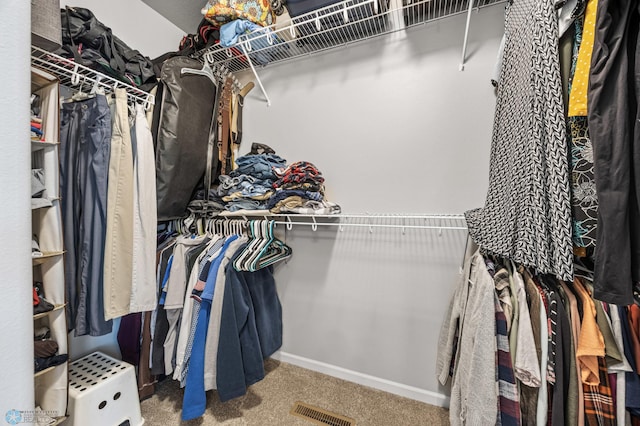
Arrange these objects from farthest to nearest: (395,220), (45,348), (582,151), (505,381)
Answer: (395,220) → (45,348) → (505,381) → (582,151)

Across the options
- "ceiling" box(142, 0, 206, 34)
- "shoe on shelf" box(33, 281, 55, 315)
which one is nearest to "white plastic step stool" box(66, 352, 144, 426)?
"shoe on shelf" box(33, 281, 55, 315)

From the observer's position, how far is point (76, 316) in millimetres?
1164

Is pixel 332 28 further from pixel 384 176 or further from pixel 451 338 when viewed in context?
pixel 451 338

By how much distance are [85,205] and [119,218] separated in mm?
151

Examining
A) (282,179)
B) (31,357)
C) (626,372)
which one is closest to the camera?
(31,357)

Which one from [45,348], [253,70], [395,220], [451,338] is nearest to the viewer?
[45,348]

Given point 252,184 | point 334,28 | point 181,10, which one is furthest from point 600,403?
point 181,10

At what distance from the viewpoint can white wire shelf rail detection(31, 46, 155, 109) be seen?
1079mm

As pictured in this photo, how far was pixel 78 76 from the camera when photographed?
1215mm

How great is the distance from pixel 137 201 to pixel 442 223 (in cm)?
168

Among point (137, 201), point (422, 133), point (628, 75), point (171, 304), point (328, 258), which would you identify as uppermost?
point (422, 133)

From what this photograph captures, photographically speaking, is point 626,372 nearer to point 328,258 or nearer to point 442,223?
point 442,223

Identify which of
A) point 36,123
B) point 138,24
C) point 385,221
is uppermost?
Answer: point 138,24

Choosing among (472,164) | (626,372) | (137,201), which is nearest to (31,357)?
(137,201)
